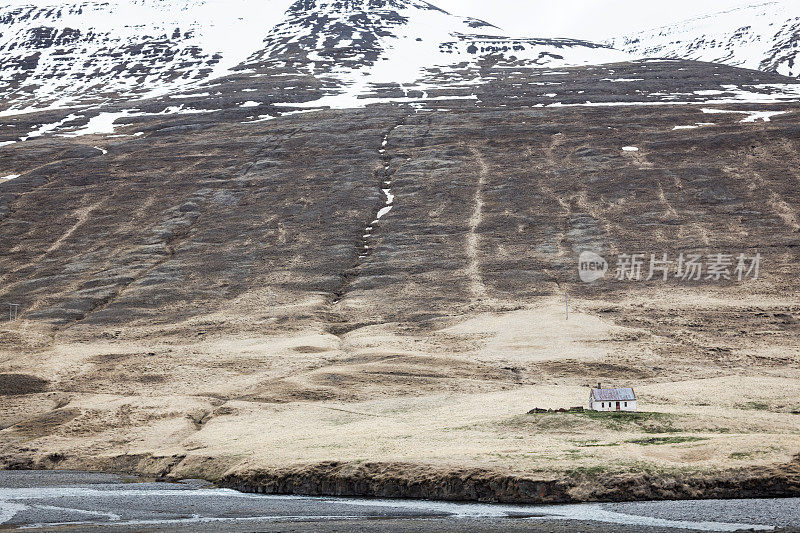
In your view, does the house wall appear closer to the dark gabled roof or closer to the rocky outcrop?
the dark gabled roof

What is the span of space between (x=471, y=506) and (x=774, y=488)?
1011cm

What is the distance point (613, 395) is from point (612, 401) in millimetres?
318

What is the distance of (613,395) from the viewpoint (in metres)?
37.1
